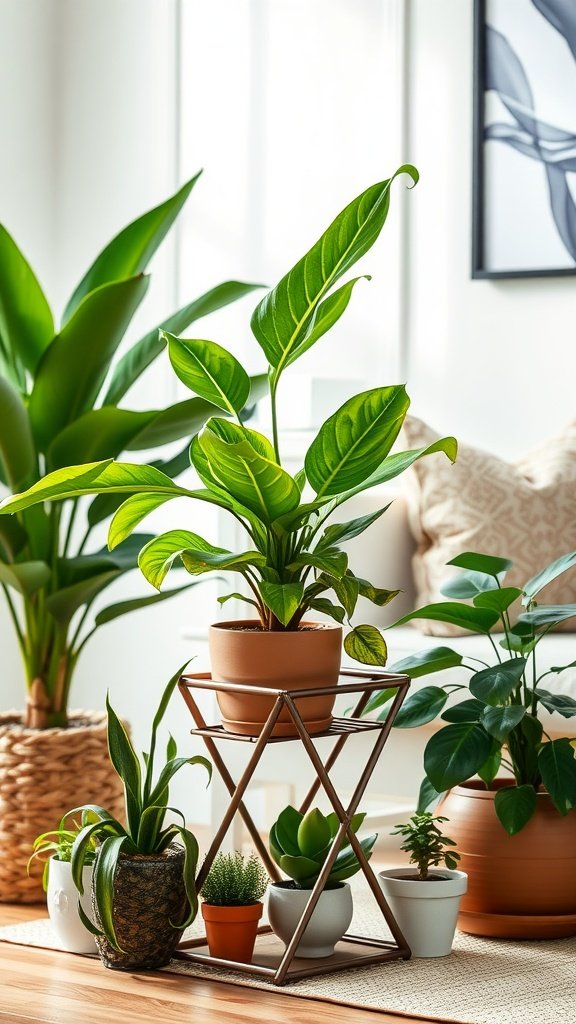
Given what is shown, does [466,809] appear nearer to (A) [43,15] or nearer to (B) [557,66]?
(B) [557,66]

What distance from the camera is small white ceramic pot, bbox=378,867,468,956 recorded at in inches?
85.7

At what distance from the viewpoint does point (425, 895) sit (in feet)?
7.13

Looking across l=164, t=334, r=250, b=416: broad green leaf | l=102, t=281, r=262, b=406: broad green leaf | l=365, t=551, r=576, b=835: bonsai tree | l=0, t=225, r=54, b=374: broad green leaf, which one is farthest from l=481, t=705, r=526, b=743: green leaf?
l=0, t=225, r=54, b=374: broad green leaf

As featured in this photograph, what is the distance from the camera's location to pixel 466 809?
7.64ft

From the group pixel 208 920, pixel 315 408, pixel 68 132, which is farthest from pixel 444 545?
pixel 68 132

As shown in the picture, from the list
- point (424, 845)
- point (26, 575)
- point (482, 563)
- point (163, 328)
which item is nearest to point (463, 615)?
point (482, 563)

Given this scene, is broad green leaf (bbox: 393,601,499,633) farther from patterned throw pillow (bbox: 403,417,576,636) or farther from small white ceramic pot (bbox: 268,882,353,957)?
patterned throw pillow (bbox: 403,417,576,636)

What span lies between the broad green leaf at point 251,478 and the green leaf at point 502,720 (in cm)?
45

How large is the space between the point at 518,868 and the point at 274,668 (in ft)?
1.74

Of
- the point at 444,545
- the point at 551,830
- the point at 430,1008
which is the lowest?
the point at 430,1008

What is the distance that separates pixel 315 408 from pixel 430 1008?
6.24 feet

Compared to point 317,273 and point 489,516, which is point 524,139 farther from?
point 317,273

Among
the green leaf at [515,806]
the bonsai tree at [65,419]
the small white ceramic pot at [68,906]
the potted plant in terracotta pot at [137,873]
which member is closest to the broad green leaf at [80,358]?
the bonsai tree at [65,419]

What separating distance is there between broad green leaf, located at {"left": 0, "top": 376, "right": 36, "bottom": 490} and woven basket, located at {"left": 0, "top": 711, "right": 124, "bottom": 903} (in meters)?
0.48
